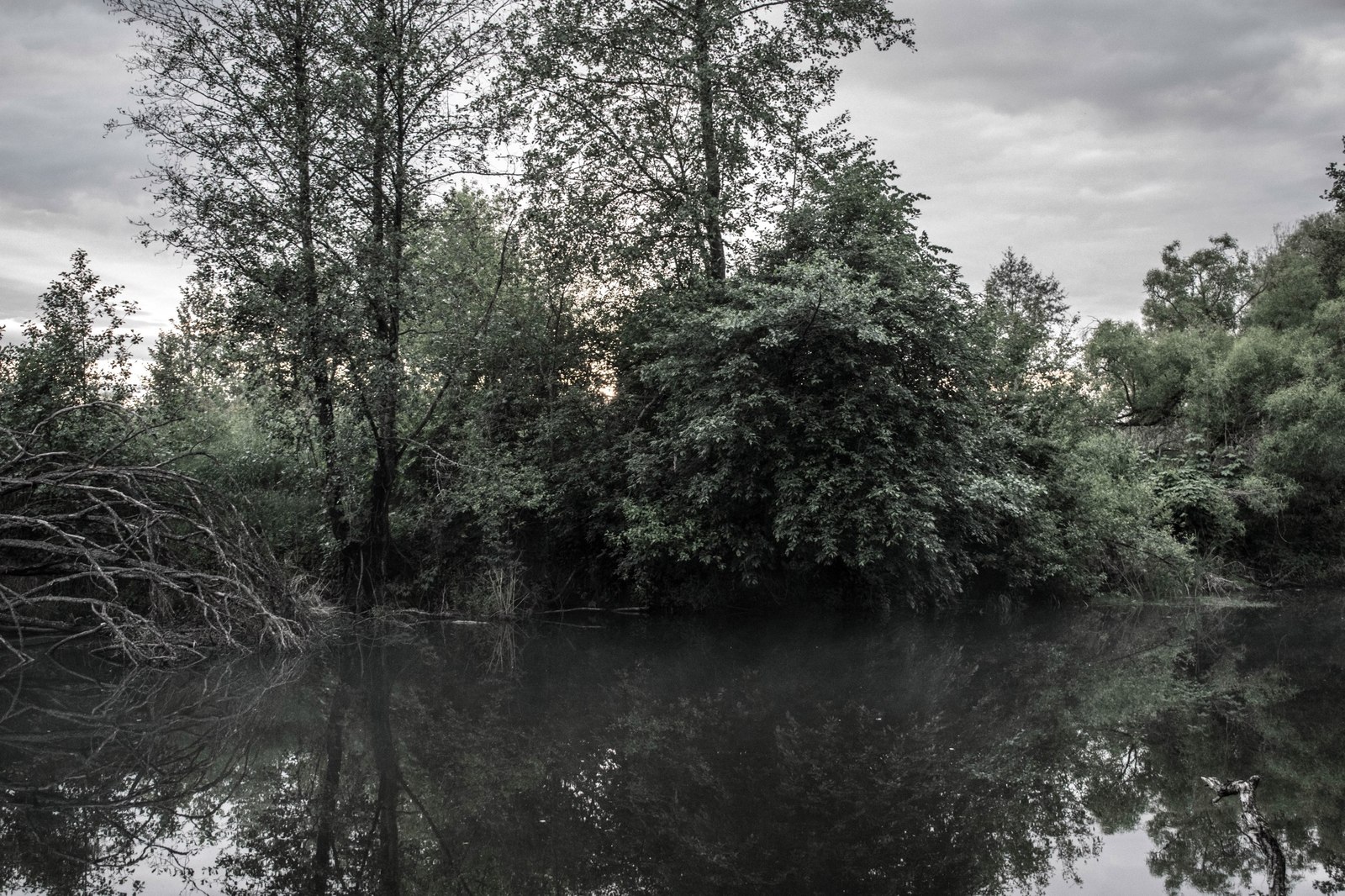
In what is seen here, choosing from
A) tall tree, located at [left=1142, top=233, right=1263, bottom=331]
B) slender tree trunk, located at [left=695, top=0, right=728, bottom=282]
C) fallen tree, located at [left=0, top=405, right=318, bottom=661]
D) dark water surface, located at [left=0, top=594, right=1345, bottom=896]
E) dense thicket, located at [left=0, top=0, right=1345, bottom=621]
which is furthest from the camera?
tall tree, located at [left=1142, top=233, right=1263, bottom=331]

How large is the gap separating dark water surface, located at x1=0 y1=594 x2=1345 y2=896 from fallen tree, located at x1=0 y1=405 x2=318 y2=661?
29.7 inches

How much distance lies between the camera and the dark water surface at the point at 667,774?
4.69m

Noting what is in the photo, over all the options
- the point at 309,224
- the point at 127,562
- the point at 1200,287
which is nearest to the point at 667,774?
the point at 127,562

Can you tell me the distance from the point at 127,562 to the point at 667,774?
304 inches

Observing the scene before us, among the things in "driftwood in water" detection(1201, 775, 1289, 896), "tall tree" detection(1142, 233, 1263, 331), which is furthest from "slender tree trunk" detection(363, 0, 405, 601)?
"tall tree" detection(1142, 233, 1263, 331)

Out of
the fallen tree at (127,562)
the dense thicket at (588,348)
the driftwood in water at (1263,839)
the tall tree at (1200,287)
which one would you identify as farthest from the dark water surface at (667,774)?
the tall tree at (1200,287)

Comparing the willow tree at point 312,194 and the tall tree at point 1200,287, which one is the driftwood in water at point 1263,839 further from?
the tall tree at point 1200,287

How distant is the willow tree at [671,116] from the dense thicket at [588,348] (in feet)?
0.21

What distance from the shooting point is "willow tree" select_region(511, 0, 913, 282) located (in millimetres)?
16156

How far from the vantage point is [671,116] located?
1681cm

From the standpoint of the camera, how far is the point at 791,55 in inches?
661

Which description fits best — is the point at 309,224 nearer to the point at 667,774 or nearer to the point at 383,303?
the point at 383,303

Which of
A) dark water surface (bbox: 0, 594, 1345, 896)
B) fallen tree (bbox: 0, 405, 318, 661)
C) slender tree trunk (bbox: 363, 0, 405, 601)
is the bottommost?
dark water surface (bbox: 0, 594, 1345, 896)

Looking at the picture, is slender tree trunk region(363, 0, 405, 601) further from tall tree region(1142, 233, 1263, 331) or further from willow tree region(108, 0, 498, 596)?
tall tree region(1142, 233, 1263, 331)
